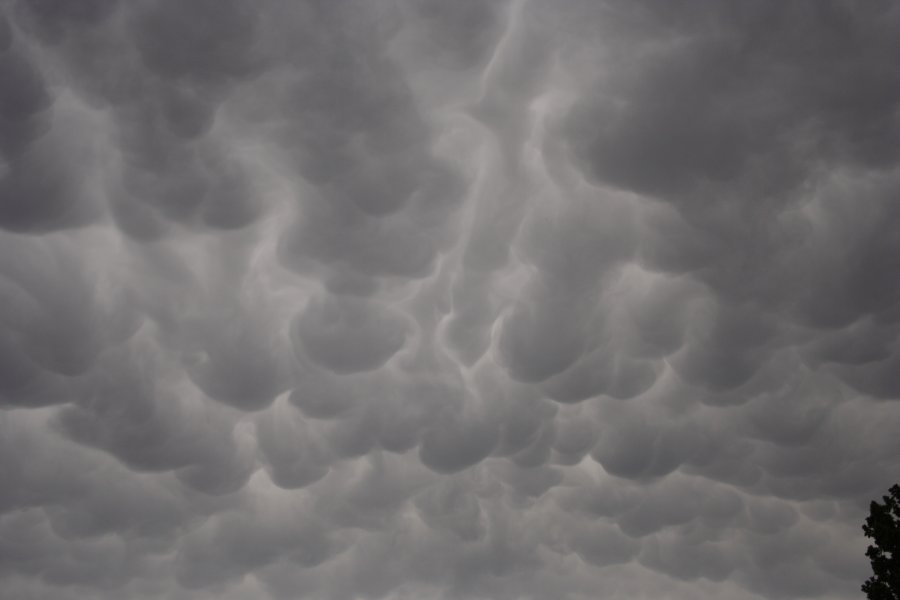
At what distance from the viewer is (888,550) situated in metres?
70.9

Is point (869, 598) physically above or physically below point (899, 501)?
below

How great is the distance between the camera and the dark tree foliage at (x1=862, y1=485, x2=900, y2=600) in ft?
227

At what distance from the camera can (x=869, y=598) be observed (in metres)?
70.4

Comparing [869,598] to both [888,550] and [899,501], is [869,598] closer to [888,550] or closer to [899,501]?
[888,550]

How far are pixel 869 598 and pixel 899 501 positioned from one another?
32.2 ft

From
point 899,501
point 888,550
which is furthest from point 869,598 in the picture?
point 899,501

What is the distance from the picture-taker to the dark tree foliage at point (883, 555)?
227 feet

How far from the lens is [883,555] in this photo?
71188mm

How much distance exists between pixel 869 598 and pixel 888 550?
4.66m

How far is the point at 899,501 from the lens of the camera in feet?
243

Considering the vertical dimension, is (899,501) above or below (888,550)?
above
